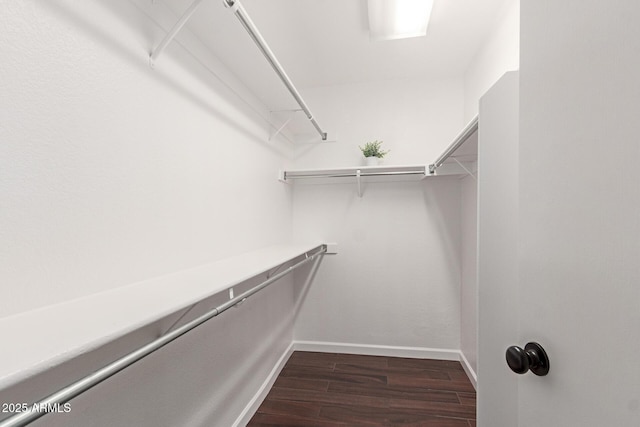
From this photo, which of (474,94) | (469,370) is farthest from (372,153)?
(469,370)

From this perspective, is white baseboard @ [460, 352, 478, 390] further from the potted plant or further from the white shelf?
the white shelf

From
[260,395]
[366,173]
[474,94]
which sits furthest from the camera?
[366,173]

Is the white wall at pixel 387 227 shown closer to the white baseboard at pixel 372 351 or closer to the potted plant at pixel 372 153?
the white baseboard at pixel 372 351

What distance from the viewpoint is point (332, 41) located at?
1833 millimetres

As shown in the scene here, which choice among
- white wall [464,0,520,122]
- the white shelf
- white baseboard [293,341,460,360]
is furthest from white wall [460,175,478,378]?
the white shelf

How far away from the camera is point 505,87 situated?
989 mm

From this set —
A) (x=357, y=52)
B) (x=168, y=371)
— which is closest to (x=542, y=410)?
(x=168, y=371)

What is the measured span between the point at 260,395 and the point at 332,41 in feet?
7.74

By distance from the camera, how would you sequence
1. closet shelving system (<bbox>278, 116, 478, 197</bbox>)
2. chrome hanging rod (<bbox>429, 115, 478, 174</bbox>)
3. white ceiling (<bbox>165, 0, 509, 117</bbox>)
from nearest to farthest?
chrome hanging rod (<bbox>429, 115, 478, 174</bbox>), white ceiling (<bbox>165, 0, 509, 117</bbox>), closet shelving system (<bbox>278, 116, 478, 197</bbox>)

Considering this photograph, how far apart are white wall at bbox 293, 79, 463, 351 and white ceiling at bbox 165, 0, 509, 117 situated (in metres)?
0.26

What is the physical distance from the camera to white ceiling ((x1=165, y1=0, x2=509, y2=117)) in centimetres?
133

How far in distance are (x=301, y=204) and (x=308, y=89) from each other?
1.07m

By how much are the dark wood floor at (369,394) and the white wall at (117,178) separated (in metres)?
0.42

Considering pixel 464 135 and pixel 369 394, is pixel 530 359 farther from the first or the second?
pixel 369 394
